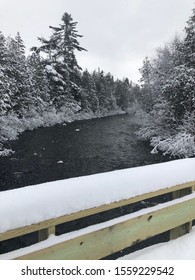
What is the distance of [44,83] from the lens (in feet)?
122

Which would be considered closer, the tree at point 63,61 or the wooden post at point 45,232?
the wooden post at point 45,232

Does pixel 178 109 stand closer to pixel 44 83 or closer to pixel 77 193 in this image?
pixel 77 193

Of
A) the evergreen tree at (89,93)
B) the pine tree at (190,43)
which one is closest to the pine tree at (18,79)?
the pine tree at (190,43)

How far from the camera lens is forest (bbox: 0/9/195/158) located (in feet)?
61.9

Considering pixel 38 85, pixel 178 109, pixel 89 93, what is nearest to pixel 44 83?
pixel 38 85

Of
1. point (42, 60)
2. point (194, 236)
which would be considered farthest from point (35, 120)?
point (194, 236)

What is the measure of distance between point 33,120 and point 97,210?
29776 mm

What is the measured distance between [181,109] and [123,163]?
7337mm

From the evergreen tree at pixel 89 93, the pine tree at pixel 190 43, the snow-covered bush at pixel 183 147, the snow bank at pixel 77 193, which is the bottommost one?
the snow bank at pixel 77 193

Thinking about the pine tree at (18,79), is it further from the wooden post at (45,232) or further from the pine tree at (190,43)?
the wooden post at (45,232)

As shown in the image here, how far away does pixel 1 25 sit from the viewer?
27.1 m

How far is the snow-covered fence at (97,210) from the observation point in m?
2.03
